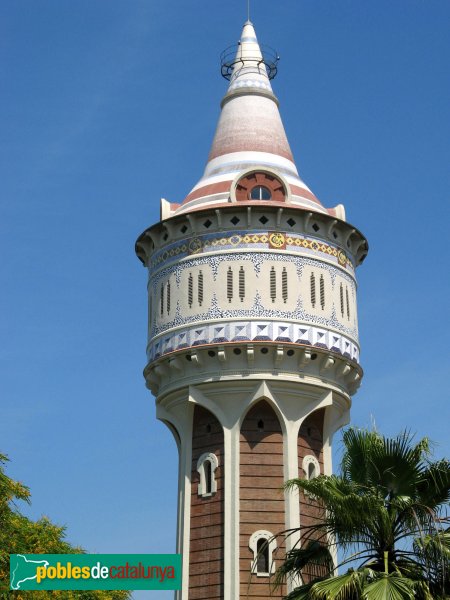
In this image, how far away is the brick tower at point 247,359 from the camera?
104 feet

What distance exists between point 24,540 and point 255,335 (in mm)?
9046

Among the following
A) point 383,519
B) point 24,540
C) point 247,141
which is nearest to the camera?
point 383,519

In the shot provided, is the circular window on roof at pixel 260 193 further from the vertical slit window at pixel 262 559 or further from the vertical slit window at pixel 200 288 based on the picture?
the vertical slit window at pixel 262 559

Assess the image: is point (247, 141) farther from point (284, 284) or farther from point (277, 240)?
point (284, 284)

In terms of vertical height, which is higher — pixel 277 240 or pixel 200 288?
pixel 277 240

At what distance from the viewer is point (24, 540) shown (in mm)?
31094

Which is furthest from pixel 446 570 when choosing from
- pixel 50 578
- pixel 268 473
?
pixel 268 473

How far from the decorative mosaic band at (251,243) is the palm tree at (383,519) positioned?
44.1 feet

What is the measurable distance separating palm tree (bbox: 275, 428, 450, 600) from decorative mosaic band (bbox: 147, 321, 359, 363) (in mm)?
11572

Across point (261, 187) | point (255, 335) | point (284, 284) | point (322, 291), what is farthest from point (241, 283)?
point (261, 187)

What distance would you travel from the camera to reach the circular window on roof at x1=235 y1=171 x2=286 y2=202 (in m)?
34.4

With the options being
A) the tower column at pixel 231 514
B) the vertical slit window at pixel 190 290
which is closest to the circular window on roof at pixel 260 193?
the vertical slit window at pixel 190 290

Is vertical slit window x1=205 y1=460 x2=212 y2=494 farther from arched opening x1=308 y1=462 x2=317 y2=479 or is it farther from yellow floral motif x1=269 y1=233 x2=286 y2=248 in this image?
yellow floral motif x1=269 y1=233 x2=286 y2=248
